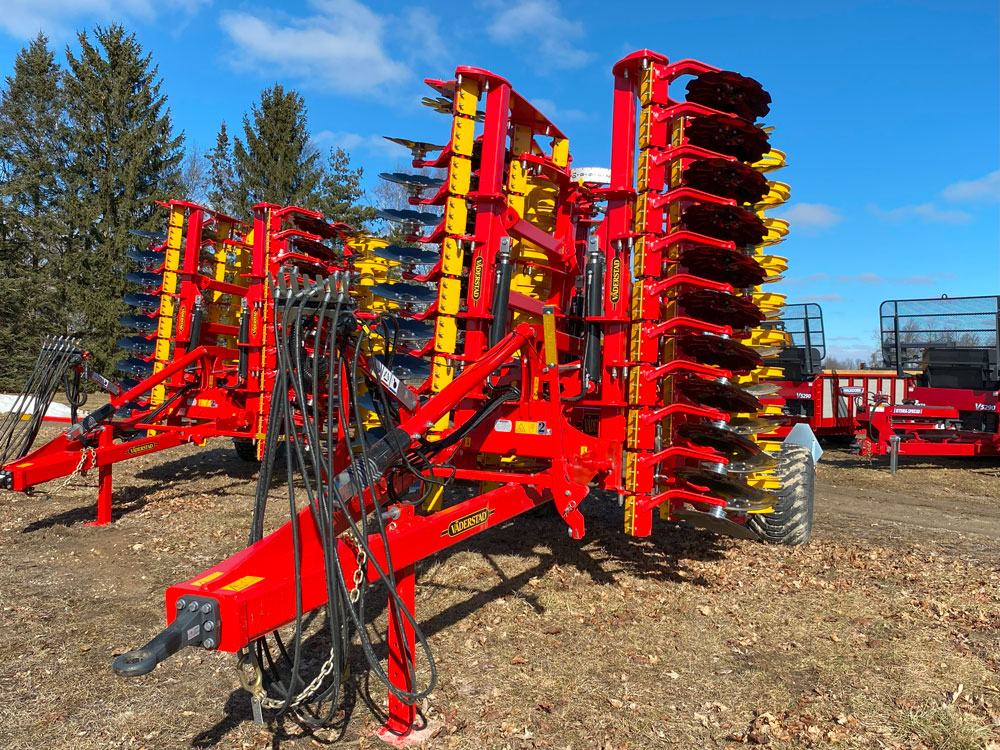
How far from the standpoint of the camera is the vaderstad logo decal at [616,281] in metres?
4.96

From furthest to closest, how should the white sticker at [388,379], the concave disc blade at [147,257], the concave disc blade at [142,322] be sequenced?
1. the concave disc blade at [147,257]
2. the concave disc blade at [142,322]
3. the white sticker at [388,379]

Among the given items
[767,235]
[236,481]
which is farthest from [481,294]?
[236,481]

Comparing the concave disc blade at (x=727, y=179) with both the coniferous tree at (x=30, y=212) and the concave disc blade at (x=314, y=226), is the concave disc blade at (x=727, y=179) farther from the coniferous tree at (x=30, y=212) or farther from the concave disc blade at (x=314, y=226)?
the coniferous tree at (x=30, y=212)

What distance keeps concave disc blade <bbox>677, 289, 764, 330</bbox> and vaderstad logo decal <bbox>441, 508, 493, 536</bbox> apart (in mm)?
2200

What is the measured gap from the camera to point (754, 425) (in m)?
5.04

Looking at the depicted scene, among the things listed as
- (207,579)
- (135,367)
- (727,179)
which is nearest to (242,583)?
(207,579)

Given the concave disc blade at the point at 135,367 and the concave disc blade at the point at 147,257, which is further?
the concave disc blade at the point at 147,257

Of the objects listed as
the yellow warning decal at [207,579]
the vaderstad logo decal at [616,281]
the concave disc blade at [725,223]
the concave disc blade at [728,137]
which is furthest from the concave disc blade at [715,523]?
the yellow warning decal at [207,579]

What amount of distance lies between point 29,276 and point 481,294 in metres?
22.2

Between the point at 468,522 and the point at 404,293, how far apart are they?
4.35 meters

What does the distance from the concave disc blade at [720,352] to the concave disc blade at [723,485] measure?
77cm

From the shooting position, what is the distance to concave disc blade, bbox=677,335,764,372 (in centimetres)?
484

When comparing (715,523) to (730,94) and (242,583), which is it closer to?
(730,94)

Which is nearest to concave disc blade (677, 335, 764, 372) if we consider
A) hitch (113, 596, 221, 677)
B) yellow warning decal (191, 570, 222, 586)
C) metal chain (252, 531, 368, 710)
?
metal chain (252, 531, 368, 710)
